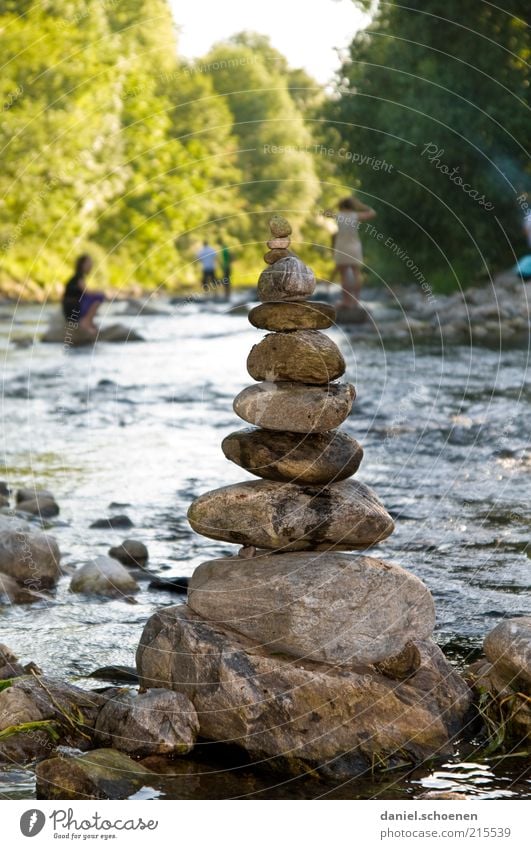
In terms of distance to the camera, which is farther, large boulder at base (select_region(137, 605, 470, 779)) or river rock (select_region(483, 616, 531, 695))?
river rock (select_region(483, 616, 531, 695))

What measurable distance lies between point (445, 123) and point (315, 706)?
103 feet

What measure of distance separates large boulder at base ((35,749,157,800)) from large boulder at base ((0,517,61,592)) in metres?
4.52

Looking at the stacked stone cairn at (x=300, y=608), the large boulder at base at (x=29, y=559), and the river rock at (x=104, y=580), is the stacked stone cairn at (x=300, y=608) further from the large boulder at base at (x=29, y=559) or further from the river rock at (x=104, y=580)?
the large boulder at base at (x=29, y=559)

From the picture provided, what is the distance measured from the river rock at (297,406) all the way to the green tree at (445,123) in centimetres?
2712

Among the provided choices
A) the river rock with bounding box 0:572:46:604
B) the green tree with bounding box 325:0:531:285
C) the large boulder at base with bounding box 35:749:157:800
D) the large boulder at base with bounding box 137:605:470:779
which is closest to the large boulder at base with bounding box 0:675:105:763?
the large boulder at base with bounding box 35:749:157:800

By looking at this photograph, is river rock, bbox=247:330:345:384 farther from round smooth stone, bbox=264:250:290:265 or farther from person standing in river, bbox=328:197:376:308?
person standing in river, bbox=328:197:376:308

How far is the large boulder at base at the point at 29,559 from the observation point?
12.0 metres

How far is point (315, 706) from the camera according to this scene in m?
8.02

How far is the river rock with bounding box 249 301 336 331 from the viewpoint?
349 inches

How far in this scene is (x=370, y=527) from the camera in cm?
883

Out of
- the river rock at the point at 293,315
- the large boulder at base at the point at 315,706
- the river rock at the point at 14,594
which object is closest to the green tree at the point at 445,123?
the river rock at the point at 14,594

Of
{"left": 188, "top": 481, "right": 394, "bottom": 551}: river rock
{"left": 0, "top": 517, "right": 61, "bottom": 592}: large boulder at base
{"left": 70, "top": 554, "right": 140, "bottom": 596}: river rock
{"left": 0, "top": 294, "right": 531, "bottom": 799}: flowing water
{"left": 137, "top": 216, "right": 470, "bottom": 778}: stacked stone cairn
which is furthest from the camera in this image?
{"left": 0, "top": 517, "right": 61, "bottom": 592}: large boulder at base

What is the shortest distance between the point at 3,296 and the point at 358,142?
80.9ft
